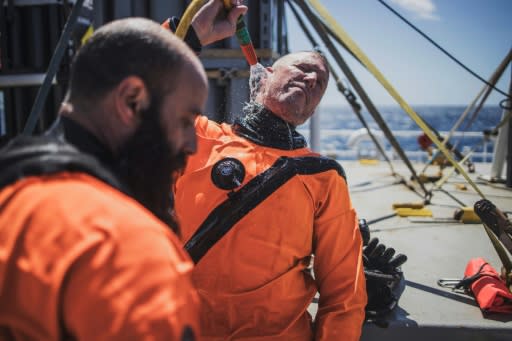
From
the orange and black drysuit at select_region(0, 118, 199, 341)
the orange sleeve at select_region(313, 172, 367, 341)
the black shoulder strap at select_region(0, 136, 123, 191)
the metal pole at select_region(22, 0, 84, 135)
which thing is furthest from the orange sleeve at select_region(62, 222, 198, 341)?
the metal pole at select_region(22, 0, 84, 135)

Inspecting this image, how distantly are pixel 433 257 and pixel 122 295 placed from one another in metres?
2.84

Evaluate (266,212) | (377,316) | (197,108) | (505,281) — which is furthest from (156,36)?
(505,281)

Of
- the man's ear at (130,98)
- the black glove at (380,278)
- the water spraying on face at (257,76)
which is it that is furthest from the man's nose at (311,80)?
the man's ear at (130,98)

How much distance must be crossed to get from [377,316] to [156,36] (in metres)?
1.75

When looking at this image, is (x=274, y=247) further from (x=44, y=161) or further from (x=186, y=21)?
(x=44, y=161)

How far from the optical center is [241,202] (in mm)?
1714

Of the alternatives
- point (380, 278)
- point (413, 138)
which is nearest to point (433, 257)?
point (380, 278)

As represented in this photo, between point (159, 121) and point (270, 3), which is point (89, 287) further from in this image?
point (270, 3)

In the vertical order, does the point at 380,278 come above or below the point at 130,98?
below

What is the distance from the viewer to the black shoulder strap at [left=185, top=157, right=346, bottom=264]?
1698 millimetres

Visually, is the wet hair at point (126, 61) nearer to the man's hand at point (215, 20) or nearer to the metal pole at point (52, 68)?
the man's hand at point (215, 20)

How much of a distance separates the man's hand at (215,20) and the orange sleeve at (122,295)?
4.75 feet

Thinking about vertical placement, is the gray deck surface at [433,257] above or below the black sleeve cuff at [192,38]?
below

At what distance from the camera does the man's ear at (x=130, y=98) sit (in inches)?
33.4
